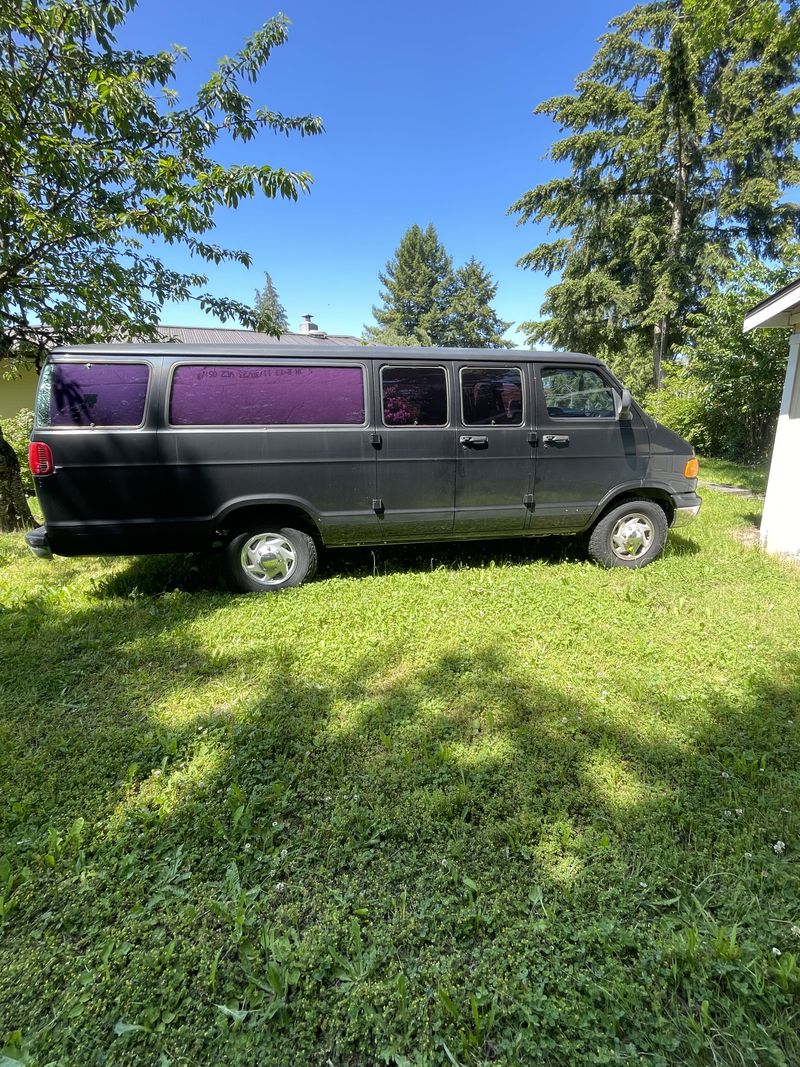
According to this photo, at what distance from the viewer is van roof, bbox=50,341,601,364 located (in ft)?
12.1

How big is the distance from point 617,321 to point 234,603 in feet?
66.7

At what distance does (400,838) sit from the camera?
1.97m

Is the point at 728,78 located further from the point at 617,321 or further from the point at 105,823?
the point at 105,823

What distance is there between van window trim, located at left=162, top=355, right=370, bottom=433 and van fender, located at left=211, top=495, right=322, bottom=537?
0.57 m

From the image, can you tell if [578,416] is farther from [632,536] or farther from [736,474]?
[736,474]

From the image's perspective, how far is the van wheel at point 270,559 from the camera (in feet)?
13.4

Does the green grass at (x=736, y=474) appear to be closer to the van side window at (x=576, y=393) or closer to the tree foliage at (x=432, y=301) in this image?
the van side window at (x=576, y=393)

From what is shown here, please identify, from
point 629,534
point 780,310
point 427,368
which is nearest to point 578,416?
point 629,534

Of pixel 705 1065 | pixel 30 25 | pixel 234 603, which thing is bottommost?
pixel 705 1065

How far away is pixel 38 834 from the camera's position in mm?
1983

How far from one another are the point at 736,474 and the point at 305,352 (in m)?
10.8

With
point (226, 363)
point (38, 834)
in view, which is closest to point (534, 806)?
point (38, 834)

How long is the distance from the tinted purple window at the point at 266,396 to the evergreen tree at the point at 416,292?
37.1 metres

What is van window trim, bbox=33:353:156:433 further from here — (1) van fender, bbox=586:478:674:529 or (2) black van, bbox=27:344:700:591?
(1) van fender, bbox=586:478:674:529
